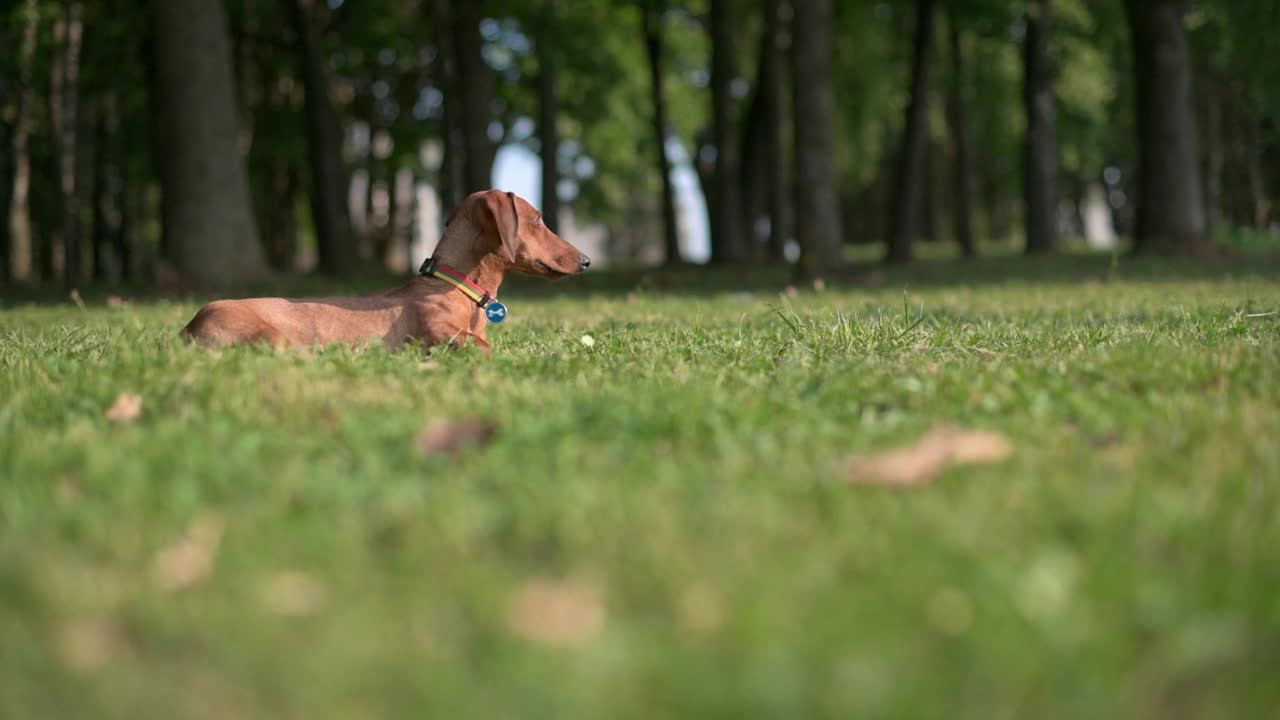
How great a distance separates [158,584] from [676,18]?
30.7 meters

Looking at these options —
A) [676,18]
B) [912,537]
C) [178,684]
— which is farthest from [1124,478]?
[676,18]

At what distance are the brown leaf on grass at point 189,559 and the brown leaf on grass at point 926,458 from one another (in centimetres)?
151

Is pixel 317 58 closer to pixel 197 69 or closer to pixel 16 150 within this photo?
pixel 197 69

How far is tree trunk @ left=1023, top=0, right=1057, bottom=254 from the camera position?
23.7m

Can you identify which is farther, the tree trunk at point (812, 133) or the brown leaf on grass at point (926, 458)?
the tree trunk at point (812, 133)

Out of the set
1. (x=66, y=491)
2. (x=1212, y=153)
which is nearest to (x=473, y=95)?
(x=66, y=491)

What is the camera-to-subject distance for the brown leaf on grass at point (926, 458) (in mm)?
2729

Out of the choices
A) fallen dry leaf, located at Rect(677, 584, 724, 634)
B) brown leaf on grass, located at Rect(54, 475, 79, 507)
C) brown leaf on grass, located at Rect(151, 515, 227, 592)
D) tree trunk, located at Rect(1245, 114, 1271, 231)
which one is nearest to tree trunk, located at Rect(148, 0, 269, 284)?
brown leaf on grass, located at Rect(54, 475, 79, 507)

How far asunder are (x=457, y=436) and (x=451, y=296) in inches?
106

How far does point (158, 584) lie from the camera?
6.92ft

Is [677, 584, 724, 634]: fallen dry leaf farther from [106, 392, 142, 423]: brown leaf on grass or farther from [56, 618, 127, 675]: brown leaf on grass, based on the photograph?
[106, 392, 142, 423]: brown leaf on grass

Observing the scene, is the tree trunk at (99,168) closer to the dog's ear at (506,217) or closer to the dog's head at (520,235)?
the dog's head at (520,235)

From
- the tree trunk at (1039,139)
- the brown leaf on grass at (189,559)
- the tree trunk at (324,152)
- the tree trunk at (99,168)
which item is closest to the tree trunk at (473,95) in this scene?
the tree trunk at (324,152)

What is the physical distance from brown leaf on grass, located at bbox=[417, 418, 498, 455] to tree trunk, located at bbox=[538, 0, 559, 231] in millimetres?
18957
